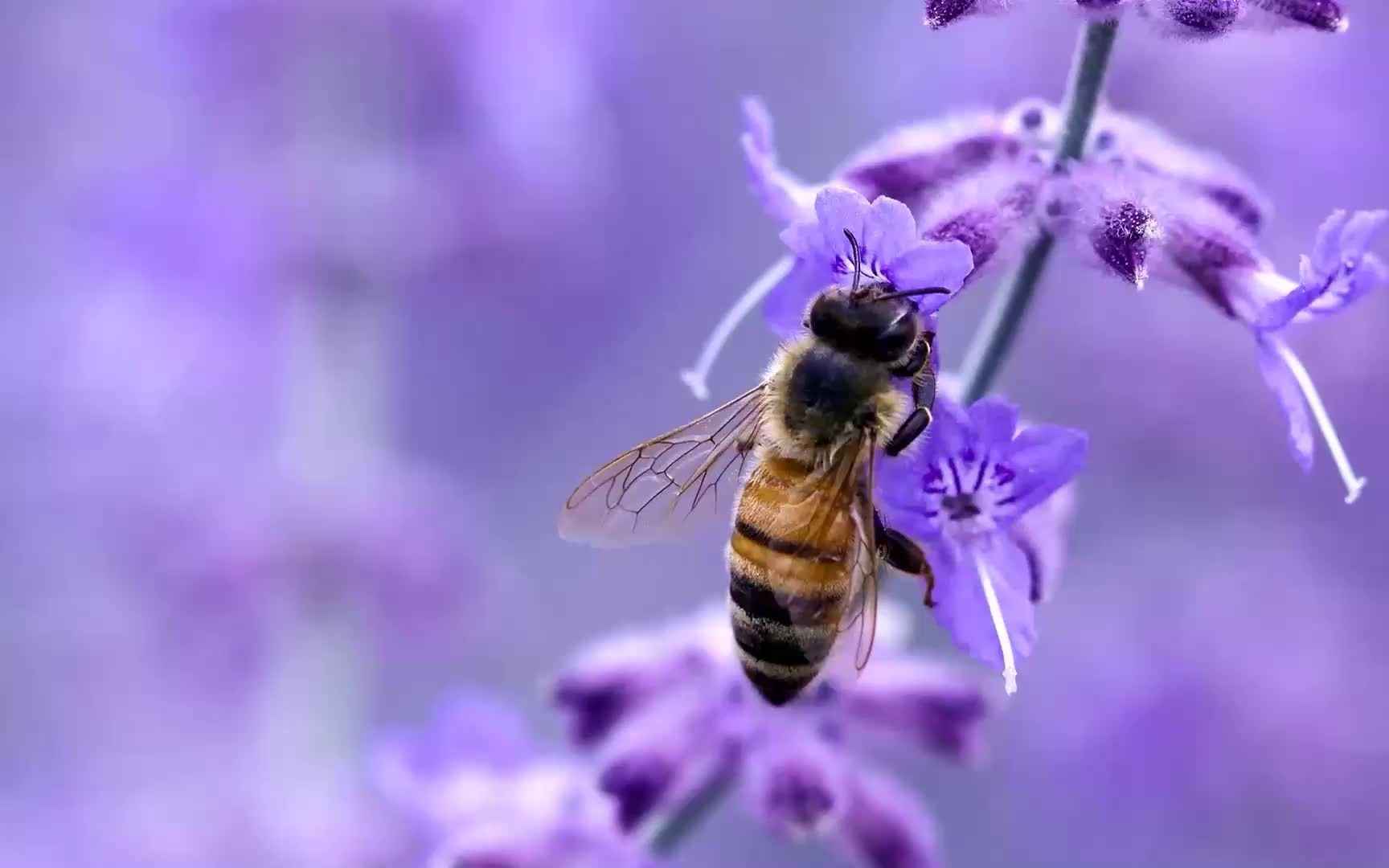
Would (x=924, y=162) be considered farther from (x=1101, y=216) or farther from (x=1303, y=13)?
(x=1303, y=13)

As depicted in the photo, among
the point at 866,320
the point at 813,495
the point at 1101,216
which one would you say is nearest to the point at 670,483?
the point at 813,495

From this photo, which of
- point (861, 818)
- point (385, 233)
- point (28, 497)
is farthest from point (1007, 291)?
point (28, 497)

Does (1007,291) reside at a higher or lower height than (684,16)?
lower

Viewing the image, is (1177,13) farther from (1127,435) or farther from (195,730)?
(195,730)

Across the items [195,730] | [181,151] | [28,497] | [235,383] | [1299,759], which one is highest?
[28,497]

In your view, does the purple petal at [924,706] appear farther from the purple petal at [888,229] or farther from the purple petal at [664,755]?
the purple petal at [888,229]

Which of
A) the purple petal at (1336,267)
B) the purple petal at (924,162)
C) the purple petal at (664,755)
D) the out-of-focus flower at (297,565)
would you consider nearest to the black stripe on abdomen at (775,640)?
the purple petal at (664,755)

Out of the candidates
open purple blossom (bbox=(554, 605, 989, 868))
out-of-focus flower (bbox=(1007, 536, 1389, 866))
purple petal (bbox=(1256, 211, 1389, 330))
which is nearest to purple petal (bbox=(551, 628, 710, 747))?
open purple blossom (bbox=(554, 605, 989, 868))
